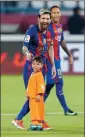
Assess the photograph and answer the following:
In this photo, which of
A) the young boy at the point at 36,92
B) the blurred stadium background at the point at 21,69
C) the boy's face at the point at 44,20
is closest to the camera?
the young boy at the point at 36,92

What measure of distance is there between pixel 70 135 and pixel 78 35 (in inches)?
480

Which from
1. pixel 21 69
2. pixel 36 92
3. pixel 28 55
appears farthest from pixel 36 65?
pixel 21 69

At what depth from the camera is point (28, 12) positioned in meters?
28.1

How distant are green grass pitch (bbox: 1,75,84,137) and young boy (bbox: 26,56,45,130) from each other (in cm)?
22

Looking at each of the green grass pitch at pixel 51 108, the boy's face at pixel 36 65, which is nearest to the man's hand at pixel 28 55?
the boy's face at pixel 36 65

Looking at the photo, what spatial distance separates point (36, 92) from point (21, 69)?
1153 centimetres

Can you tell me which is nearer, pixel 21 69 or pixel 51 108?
pixel 51 108

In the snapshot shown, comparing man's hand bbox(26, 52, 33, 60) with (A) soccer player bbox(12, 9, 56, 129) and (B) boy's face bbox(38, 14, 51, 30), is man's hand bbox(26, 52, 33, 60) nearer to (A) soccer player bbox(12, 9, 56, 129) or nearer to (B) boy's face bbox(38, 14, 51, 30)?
(A) soccer player bbox(12, 9, 56, 129)

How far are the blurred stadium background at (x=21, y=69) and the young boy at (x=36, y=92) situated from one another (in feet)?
0.95

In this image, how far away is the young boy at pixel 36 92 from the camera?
1195cm

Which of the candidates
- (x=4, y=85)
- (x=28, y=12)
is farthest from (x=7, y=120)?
(x=28, y=12)

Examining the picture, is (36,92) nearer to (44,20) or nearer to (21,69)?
(44,20)

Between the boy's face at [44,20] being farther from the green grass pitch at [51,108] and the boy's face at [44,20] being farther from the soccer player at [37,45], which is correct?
the green grass pitch at [51,108]

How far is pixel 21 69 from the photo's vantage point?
23.5 meters
